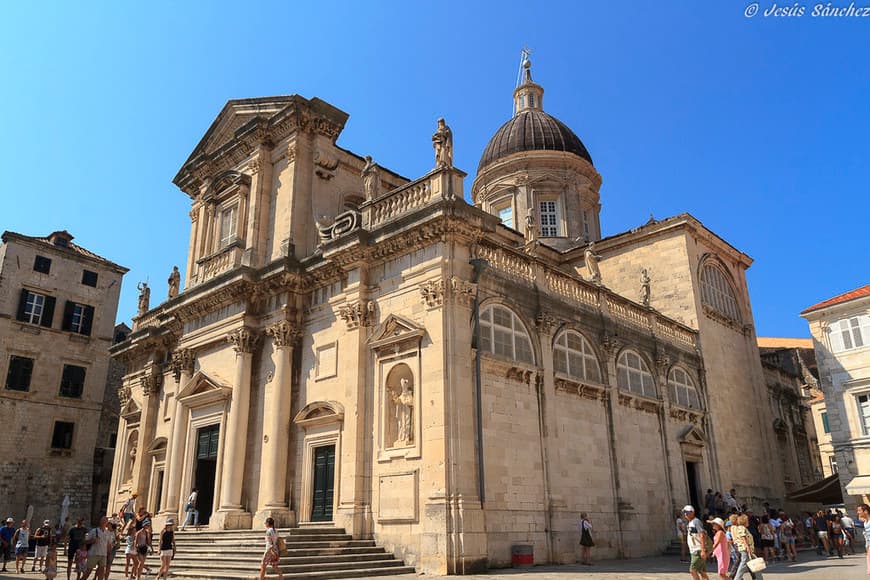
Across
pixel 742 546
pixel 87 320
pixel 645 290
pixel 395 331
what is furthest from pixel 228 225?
pixel 742 546

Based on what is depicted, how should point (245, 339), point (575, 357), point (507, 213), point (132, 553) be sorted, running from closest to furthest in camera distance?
point (132, 553), point (575, 357), point (245, 339), point (507, 213)

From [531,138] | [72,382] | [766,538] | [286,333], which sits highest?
[531,138]

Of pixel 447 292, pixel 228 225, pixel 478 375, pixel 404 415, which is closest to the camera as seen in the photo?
pixel 478 375

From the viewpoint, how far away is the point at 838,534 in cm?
1972

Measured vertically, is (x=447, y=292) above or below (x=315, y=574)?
above

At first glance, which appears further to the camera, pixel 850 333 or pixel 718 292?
pixel 718 292

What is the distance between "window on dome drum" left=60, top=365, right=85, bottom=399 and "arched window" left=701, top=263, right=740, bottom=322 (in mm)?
32592

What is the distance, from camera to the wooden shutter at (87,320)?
3772 centimetres

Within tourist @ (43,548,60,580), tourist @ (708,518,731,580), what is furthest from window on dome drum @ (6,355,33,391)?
→ tourist @ (708,518,731,580)

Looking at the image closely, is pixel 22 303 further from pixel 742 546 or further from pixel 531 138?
pixel 742 546

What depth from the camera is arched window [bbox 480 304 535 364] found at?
16.6 m

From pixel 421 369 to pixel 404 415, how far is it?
4.07 ft

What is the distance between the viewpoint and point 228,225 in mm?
24438

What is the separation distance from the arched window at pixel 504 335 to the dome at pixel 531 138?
18.9 metres
